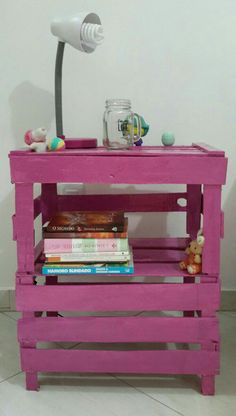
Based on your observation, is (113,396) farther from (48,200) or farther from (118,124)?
(118,124)

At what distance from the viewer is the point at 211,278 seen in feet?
3.26

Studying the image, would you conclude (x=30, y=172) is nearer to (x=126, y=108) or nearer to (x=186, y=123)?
(x=126, y=108)

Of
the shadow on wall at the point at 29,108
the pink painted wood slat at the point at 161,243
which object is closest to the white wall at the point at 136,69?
the shadow on wall at the point at 29,108

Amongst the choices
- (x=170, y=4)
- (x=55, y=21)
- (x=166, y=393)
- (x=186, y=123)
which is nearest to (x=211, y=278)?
(x=166, y=393)

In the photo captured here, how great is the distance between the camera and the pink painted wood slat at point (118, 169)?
3.10 feet

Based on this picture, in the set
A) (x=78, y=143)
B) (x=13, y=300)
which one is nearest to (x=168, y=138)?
(x=78, y=143)

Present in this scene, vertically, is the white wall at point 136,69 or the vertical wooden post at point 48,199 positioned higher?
the white wall at point 136,69

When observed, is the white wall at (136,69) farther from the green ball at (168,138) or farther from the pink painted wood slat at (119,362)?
the pink painted wood slat at (119,362)

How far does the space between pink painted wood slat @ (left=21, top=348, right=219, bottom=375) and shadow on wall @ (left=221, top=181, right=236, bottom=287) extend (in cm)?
50

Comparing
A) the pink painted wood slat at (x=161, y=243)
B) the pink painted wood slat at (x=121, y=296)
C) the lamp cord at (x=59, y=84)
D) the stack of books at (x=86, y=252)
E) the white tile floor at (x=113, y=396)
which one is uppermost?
the lamp cord at (x=59, y=84)

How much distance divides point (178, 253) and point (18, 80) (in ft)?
2.34

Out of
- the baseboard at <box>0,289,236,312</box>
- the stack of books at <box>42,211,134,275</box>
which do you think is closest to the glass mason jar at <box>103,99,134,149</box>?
the stack of books at <box>42,211,134,275</box>

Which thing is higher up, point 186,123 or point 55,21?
point 55,21

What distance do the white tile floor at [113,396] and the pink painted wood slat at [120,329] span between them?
0.14 m
